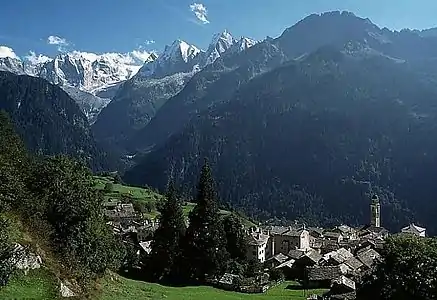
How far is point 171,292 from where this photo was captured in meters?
49.4

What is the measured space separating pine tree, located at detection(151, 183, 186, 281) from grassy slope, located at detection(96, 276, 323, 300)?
560cm

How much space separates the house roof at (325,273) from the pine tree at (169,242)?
16762 mm

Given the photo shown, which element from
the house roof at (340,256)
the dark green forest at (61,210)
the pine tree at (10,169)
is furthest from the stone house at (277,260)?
the pine tree at (10,169)

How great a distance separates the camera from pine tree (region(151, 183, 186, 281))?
61844 millimetres

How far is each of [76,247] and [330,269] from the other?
37.7m

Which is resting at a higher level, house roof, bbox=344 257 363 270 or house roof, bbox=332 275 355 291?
house roof, bbox=344 257 363 270

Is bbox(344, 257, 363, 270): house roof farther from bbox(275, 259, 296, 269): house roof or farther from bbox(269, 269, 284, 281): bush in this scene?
bbox(269, 269, 284, 281): bush

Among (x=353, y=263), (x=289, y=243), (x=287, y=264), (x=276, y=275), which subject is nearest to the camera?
(x=276, y=275)

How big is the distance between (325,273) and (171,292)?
24.7m

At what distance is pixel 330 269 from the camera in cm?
6712

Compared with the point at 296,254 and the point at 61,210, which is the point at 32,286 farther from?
the point at 296,254

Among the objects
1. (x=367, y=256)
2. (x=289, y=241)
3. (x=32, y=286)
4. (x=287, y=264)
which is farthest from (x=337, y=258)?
(x=32, y=286)

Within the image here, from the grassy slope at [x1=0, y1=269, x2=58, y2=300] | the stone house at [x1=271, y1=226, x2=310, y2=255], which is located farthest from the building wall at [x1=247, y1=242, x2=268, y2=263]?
the grassy slope at [x1=0, y1=269, x2=58, y2=300]

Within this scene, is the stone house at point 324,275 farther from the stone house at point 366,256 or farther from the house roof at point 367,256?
the house roof at point 367,256
